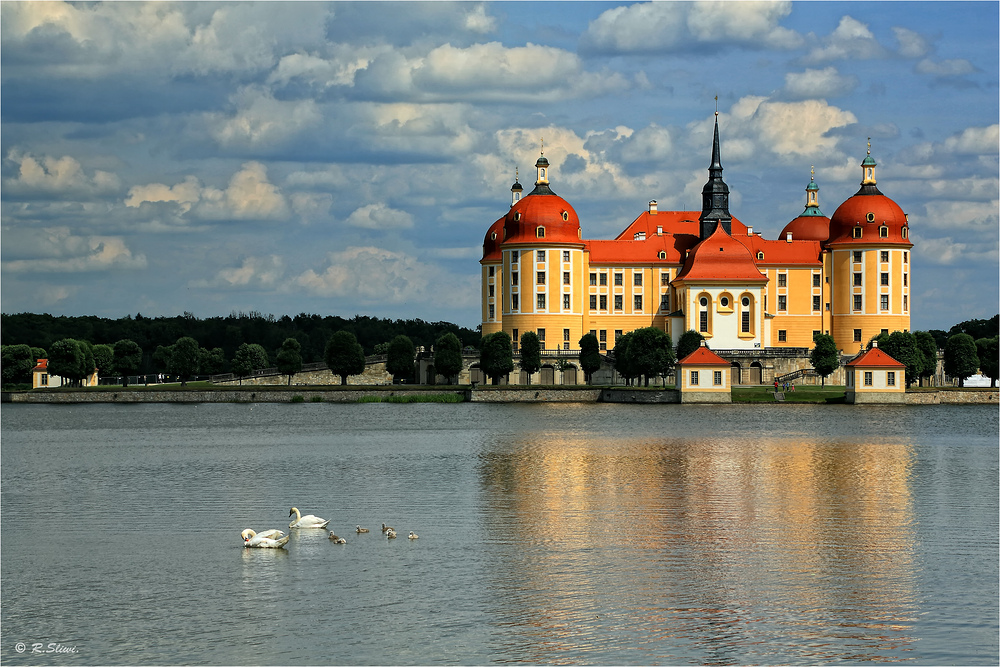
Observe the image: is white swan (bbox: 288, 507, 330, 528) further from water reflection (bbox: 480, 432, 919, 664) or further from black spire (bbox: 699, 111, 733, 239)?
black spire (bbox: 699, 111, 733, 239)

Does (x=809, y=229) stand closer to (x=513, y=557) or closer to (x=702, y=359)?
(x=702, y=359)

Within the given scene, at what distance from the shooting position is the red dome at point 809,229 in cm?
10725

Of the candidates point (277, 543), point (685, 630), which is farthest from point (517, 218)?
point (685, 630)

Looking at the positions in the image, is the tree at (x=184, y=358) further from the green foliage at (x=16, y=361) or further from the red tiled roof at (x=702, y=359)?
the red tiled roof at (x=702, y=359)

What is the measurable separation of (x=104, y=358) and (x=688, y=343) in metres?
46.1

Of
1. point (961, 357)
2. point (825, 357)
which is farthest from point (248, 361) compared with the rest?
point (961, 357)

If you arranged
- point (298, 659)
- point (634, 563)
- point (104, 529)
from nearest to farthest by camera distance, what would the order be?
point (298, 659) → point (634, 563) → point (104, 529)

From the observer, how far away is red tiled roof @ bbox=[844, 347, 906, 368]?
250ft

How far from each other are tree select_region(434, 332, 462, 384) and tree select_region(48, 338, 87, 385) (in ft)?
84.9

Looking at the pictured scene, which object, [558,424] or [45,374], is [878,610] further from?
[45,374]

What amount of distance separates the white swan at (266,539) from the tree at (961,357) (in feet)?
238

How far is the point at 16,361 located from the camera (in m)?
96.6

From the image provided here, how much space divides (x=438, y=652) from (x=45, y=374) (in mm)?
88072

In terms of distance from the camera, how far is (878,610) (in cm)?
1842
